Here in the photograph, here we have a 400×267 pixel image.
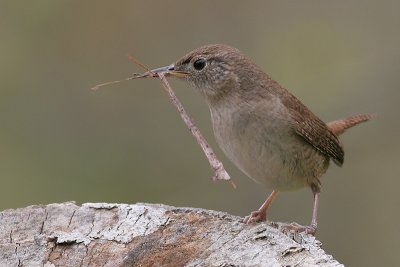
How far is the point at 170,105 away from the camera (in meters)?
8.27

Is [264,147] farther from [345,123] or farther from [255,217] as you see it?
[345,123]

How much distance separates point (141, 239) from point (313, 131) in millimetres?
1625

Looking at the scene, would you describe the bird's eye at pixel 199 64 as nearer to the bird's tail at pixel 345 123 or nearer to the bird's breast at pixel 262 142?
the bird's breast at pixel 262 142

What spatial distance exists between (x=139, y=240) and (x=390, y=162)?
3433 millimetres

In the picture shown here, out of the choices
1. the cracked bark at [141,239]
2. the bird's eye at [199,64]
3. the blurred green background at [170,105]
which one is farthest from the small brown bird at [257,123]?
the blurred green background at [170,105]

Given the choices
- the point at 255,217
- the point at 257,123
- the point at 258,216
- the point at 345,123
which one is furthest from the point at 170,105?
the point at 255,217

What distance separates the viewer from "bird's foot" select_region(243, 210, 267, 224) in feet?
17.0

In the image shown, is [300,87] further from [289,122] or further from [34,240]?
[34,240]

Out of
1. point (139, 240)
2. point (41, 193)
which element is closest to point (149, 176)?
point (41, 193)

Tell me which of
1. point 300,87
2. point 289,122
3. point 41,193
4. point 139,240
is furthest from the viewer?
point 300,87

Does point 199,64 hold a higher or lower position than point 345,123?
higher

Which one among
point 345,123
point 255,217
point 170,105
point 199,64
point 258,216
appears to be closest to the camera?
point 255,217

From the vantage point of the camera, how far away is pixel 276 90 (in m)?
6.19

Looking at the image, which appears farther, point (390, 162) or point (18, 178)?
point (390, 162)
